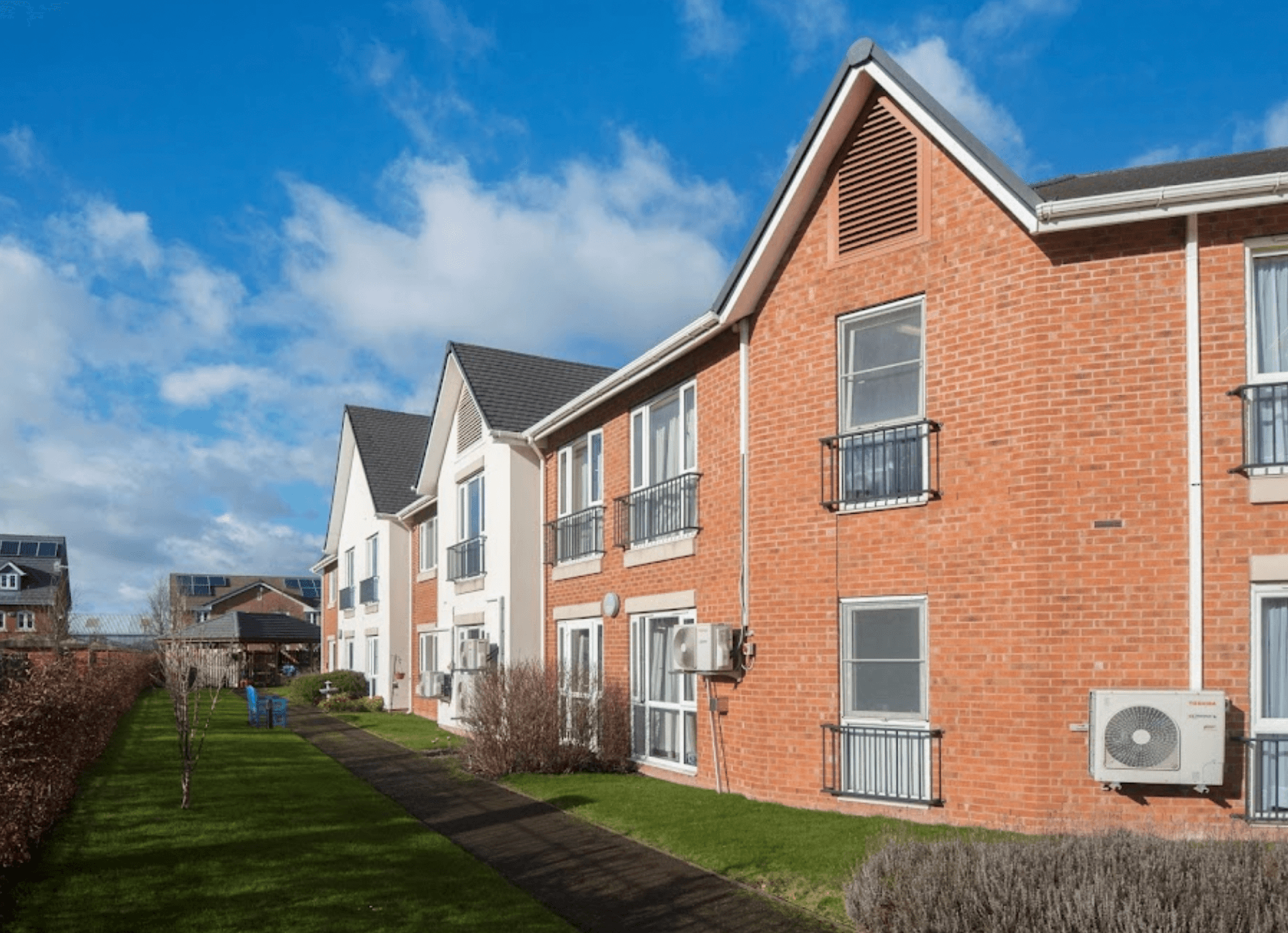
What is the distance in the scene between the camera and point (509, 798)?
14539 millimetres

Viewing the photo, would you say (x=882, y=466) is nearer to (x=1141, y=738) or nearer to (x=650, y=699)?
(x=1141, y=738)

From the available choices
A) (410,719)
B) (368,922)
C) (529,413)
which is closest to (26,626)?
(410,719)

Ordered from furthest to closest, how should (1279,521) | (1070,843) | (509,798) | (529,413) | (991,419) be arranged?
1. (529,413)
2. (509,798)
3. (991,419)
4. (1279,521)
5. (1070,843)

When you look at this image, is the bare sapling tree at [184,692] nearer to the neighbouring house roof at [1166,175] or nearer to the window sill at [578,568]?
the window sill at [578,568]

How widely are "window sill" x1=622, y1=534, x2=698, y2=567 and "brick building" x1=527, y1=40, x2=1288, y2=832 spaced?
1.95 ft

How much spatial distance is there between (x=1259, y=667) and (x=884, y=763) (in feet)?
11.9

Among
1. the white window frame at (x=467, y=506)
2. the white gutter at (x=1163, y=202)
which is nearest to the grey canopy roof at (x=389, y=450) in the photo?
the white window frame at (x=467, y=506)

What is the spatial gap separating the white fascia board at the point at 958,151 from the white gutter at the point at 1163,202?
234mm

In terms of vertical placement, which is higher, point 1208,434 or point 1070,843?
point 1208,434

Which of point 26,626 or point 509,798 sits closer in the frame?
point 509,798

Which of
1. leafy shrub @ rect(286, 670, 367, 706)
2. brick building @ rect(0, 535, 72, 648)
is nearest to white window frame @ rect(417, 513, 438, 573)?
leafy shrub @ rect(286, 670, 367, 706)

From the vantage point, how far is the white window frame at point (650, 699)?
15430 millimetres

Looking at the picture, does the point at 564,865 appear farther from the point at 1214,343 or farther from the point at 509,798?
the point at 1214,343

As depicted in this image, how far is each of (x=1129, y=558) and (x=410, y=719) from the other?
2187cm
